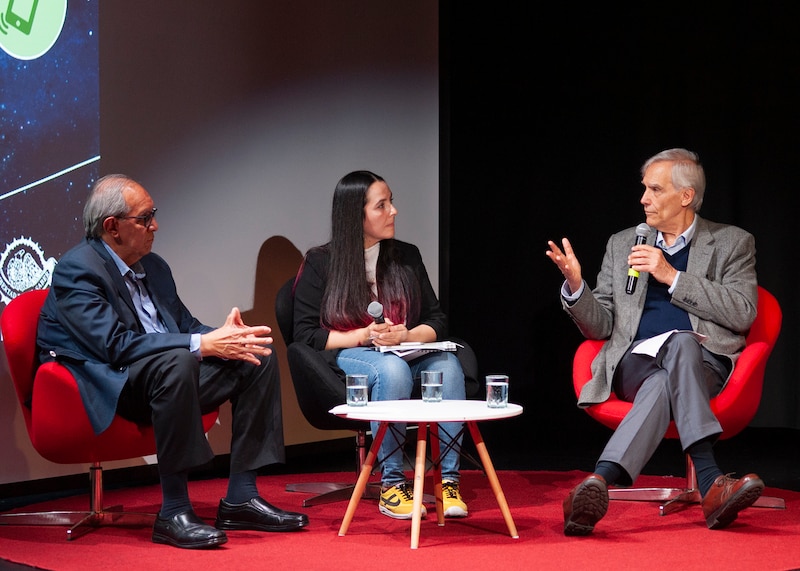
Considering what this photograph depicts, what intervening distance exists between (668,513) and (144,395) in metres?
1.88

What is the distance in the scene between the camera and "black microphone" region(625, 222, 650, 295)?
12.7 feet

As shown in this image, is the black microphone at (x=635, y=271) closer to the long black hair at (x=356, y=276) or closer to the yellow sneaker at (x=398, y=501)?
the long black hair at (x=356, y=276)

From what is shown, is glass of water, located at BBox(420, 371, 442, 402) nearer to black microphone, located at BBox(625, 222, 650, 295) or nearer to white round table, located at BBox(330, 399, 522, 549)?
white round table, located at BBox(330, 399, 522, 549)

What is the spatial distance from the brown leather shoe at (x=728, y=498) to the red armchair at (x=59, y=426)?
1.73 meters

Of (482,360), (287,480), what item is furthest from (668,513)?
(482,360)

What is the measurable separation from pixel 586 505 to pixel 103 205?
1.87m

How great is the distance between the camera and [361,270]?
4.17 metres

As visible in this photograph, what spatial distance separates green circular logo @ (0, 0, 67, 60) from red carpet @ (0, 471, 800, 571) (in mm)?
1840

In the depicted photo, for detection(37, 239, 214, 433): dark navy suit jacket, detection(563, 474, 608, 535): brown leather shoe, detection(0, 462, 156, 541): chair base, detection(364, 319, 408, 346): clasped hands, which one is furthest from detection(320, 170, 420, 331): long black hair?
detection(563, 474, 608, 535): brown leather shoe

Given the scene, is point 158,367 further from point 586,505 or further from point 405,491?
point 586,505

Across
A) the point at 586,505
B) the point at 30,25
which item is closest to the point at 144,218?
the point at 30,25

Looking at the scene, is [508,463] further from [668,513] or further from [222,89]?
[222,89]

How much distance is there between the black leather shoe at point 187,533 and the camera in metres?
3.18

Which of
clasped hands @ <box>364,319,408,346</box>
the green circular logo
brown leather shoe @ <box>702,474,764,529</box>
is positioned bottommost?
brown leather shoe @ <box>702,474,764,529</box>
